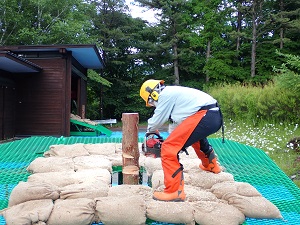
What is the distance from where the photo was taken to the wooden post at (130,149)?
14.6ft

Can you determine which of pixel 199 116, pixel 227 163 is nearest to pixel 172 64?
pixel 227 163

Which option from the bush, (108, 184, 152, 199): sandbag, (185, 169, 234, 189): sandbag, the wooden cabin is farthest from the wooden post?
the wooden cabin

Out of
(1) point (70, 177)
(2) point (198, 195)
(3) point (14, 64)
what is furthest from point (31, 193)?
(3) point (14, 64)

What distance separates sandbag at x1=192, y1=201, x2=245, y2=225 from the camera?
10.1 ft

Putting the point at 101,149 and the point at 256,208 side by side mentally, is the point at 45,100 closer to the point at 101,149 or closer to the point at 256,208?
the point at 101,149

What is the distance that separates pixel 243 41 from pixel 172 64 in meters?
5.85

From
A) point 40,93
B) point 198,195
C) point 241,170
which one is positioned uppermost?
point 40,93

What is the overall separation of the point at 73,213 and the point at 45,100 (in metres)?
9.89

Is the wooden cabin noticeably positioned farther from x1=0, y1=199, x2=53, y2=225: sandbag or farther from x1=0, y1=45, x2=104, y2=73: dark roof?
x1=0, y1=199, x2=53, y2=225: sandbag

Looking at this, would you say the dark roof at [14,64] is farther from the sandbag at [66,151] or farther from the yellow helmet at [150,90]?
the yellow helmet at [150,90]

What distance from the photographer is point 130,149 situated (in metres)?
4.51

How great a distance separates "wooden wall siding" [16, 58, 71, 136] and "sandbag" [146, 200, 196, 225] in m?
9.40

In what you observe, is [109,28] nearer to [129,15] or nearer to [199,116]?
[129,15]

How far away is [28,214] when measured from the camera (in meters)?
3.01
